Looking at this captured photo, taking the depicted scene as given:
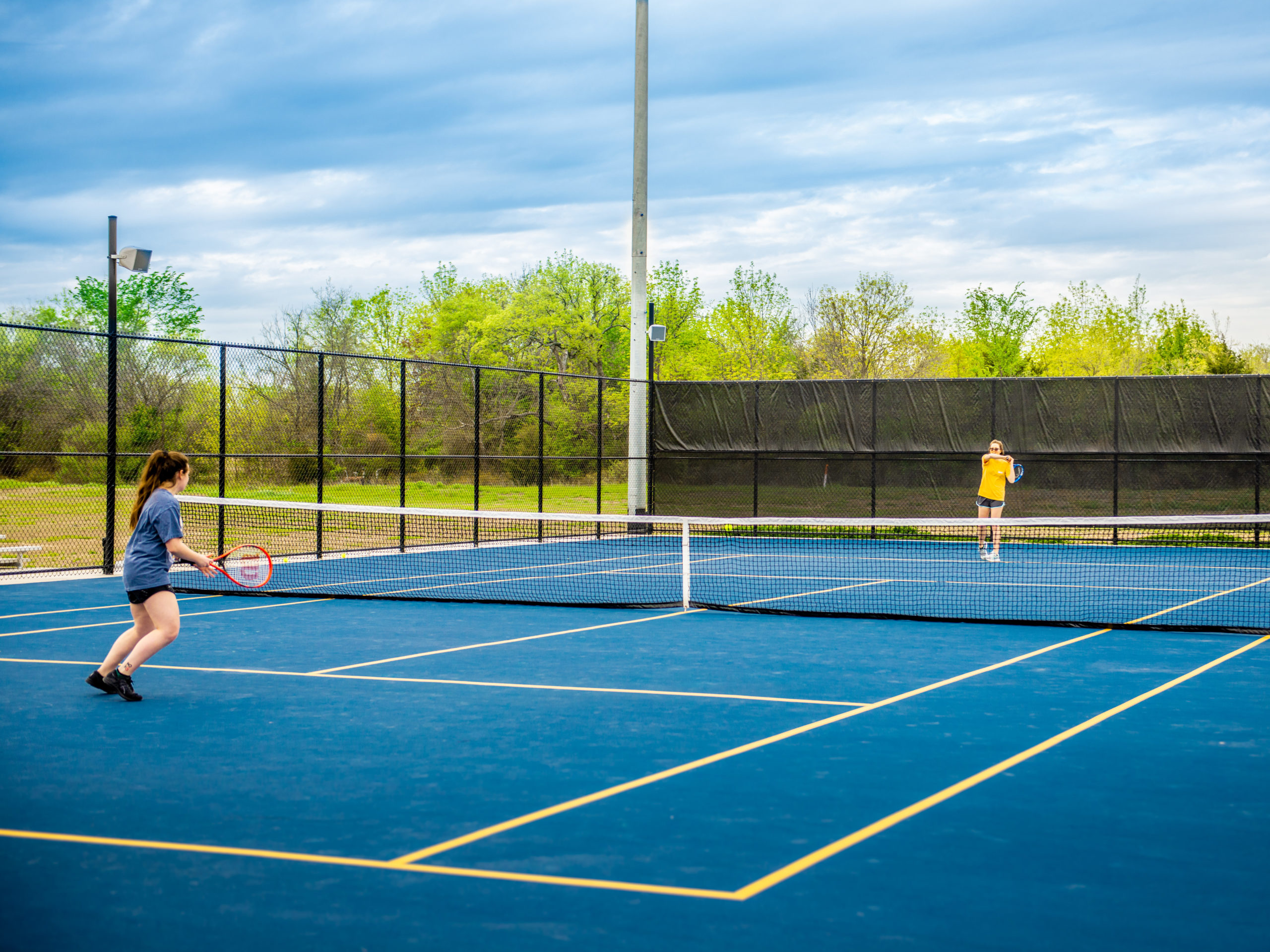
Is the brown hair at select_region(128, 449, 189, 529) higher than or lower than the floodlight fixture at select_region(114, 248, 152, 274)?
lower

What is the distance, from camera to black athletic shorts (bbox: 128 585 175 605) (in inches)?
309

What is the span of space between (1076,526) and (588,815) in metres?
22.1

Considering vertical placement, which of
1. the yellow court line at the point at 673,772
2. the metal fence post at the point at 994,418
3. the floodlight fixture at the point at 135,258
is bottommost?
the yellow court line at the point at 673,772

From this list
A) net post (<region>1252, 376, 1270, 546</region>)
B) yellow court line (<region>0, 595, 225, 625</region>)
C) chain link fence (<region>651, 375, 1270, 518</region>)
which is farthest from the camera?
chain link fence (<region>651, 375, 1270, 518</region>)

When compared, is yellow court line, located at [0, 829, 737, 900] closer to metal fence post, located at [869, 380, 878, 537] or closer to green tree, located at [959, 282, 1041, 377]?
metal fence post, located at [869, 380, 878, 537]

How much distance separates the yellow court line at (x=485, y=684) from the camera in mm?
8125

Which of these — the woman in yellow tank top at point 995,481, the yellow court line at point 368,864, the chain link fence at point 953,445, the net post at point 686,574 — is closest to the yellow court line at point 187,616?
the net post at point 686,574

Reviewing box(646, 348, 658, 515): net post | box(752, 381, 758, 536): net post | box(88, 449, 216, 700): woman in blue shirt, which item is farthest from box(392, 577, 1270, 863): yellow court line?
box(646, 348, 658, 515): net post

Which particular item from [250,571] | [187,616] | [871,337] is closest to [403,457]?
[250,571]

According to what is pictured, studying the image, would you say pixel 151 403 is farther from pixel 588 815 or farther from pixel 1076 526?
pixel 588 815

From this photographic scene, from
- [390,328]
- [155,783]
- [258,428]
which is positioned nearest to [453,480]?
[258,428]

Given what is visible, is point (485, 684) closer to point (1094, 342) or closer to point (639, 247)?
point (639, 247)

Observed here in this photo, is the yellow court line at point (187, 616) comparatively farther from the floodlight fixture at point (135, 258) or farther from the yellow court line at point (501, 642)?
the floodlight fixture at point (135, 258)

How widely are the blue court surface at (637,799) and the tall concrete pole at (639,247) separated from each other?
14525 mm
